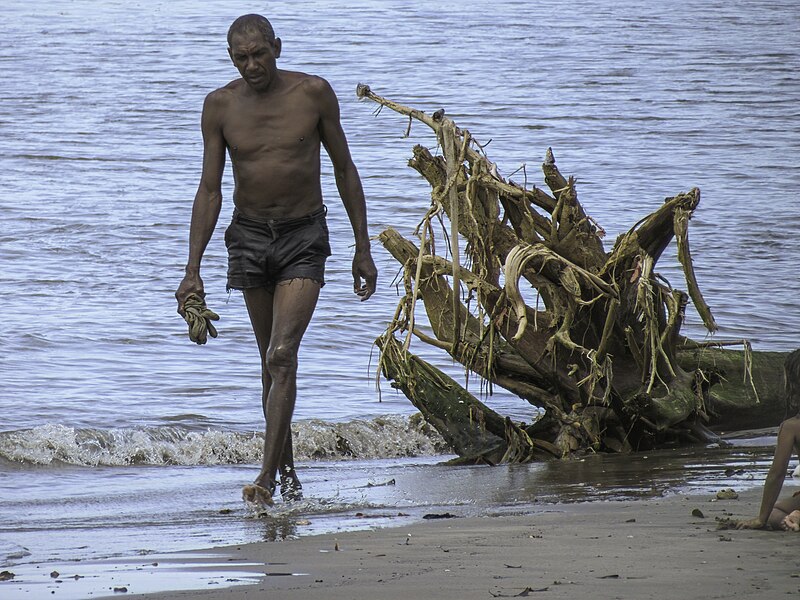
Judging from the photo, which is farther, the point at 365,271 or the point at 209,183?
the point at 365,271

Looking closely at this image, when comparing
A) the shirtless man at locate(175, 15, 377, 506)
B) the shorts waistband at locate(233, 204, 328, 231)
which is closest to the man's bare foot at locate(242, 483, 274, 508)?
the shirtless man at locate(175, 15, 377, 506)

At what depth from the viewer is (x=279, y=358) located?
598 cm

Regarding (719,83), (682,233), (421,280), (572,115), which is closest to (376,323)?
(421,280)

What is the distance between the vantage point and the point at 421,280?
7660 mm

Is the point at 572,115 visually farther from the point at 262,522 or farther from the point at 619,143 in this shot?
the point at 262,522

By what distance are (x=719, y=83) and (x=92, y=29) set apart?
1664cm

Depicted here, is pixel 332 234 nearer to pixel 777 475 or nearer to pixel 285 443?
pixel 285 443

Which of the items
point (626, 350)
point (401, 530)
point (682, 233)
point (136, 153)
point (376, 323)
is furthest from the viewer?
point (136, 153)

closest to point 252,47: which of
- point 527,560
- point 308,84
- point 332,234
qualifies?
point 308,84

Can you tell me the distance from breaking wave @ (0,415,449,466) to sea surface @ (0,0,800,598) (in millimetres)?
19

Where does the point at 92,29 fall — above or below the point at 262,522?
above

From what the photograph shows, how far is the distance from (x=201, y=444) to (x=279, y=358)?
271 centimetres

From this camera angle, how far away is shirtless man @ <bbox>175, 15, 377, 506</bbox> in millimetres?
6066

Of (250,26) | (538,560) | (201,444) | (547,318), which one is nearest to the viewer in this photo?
(538,560)
